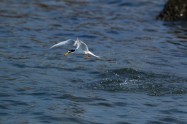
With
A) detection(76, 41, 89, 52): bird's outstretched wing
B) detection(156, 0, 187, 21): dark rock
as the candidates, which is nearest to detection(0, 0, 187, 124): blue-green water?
detection(156, 0, 187, 21): dark rock

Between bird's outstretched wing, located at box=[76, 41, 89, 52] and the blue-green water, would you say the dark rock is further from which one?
bird's outstretched wing, located at box=[76, 41, 89, 52]

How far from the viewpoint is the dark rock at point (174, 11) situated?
47.2 feet

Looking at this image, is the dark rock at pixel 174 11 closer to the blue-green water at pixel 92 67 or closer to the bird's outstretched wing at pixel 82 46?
the blue-green water at pixel 92 67

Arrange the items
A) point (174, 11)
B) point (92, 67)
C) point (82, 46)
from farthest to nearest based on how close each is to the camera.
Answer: point (174, 11) → point (92, 67) → point (82, 46)

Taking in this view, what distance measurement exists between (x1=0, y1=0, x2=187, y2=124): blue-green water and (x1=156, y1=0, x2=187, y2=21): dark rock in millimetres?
333

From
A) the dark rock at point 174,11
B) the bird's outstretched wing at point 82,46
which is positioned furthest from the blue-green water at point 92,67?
the bird's outstretched wing at point 82,46

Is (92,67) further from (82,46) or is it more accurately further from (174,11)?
(174,11)

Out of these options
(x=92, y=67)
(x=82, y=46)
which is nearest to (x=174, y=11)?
(x=92, y=67)

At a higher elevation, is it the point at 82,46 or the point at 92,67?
the point at 82,46

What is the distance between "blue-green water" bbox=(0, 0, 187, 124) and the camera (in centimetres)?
743

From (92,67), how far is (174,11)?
529 centimetres

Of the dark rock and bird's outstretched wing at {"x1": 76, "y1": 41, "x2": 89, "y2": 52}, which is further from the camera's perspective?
the dark rock

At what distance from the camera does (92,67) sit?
384 inches

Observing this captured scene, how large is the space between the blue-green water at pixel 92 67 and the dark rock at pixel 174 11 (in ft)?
1.09
